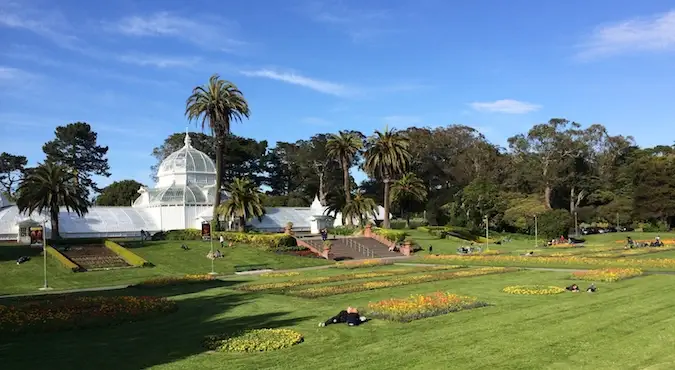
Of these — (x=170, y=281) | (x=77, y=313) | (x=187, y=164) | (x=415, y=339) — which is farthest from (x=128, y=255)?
(x=415, y=339)

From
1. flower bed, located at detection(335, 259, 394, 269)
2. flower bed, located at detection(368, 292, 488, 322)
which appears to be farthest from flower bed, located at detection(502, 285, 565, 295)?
flower bed, located at detection(335, 259, 394, 269)

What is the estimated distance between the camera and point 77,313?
19250mm

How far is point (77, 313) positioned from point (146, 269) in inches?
838

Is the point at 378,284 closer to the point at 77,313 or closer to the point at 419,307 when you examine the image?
the point at 419,307

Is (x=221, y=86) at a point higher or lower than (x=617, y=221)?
higher

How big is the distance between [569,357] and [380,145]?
56.5 metres

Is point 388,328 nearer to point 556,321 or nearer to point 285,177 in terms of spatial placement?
point 556,321

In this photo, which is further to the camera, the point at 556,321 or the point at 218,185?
the point at 218,185

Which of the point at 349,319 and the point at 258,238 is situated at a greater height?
the point at 258,238

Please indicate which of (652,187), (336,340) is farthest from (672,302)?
(652,187)

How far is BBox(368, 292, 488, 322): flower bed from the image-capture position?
17.3 m

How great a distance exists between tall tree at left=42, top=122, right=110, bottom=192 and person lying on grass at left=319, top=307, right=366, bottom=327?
339ft

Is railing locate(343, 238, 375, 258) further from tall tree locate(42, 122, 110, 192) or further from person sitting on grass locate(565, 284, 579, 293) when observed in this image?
tall tree locate(42, 122, 110, 192)

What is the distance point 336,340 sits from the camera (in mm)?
14555
